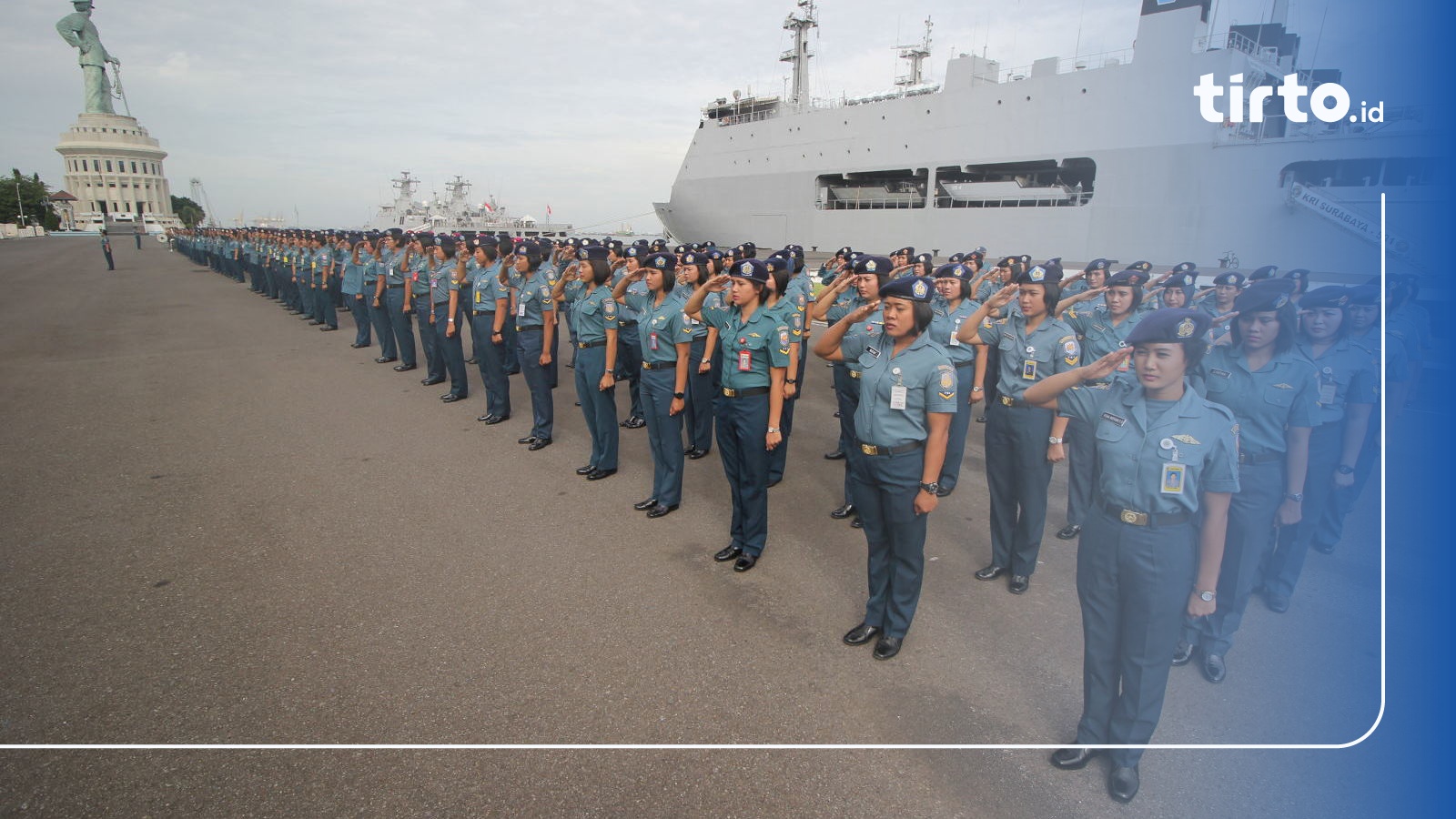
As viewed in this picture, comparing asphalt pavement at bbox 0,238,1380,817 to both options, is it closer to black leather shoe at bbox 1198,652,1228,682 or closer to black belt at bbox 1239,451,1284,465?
black leather shoe at bbox 1198,652,1228,682

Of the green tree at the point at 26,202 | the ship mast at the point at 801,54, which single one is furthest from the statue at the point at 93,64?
the ship mast at the point at 801,54

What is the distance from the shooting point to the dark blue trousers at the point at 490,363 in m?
7.22

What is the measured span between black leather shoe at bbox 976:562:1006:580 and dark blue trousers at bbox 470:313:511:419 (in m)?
5.43

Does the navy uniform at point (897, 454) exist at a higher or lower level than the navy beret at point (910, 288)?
lower

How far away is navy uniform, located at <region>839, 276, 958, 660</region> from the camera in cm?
304

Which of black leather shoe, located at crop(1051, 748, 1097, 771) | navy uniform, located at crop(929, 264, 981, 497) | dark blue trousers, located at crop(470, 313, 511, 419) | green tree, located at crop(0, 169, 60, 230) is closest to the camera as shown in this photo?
black leather shoe, located at crop(1051, 748, 1097, 771)

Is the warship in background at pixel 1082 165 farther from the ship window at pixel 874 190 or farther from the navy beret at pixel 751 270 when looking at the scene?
the navy beret at pixel 751 270

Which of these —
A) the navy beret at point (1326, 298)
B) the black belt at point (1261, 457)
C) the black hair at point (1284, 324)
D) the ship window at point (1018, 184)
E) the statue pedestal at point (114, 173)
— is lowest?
the black belt at point (1261, 457)

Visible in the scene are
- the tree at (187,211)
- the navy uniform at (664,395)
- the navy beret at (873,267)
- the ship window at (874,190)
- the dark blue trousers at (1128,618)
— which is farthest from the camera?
the tree at (187,211)

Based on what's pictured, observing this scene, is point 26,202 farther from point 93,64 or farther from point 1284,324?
point 1284,324

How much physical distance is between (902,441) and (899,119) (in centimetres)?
2406

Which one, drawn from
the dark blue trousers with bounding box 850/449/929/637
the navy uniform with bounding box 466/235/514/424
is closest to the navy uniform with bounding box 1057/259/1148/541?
the dark blue trousers with bounding box 850/449/929/637

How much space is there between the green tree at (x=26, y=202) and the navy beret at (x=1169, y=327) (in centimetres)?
8695

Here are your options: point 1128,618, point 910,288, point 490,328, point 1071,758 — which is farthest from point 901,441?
point 490,328
